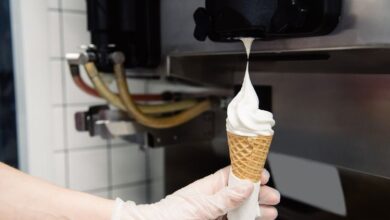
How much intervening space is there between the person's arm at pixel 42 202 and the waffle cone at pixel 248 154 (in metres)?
0.19

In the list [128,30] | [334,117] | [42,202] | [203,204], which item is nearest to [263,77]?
[334,117]

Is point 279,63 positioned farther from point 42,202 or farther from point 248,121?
point 42,202

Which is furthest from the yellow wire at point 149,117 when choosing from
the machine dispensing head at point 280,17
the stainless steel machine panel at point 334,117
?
the machine dispensing head at point 280,17

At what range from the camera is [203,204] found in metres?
0.56

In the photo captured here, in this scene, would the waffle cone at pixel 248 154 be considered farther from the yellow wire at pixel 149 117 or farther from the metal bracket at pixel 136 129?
the metal bracket at pixel 136 129

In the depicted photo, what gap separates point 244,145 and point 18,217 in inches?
14.2

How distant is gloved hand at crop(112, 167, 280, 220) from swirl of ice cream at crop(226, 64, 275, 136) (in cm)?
7

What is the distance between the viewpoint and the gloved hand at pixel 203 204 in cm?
52

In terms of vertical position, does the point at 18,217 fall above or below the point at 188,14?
below

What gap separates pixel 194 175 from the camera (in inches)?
45.3

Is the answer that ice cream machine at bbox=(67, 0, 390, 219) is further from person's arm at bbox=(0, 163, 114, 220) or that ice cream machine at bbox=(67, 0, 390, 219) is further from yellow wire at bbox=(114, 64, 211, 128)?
person's arm at bbox=(0, 163, 114, 220)

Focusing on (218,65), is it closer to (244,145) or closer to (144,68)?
(144,68)

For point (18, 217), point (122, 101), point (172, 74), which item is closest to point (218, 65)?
point (172, 74)

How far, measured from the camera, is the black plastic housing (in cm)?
84
